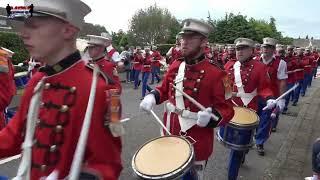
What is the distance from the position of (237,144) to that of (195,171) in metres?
1.75

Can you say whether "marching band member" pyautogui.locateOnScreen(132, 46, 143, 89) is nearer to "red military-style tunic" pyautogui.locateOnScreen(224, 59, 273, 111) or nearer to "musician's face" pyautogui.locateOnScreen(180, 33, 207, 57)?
"red military-style tunic" pyautogui.locateOnScreen(224, 59, 273, 111)

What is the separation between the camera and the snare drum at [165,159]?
3541 millimetres

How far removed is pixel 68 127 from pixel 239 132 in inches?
148

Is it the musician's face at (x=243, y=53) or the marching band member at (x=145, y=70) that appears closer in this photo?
the musician's face at (x=243, y=53)

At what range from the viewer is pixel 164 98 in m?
4.75

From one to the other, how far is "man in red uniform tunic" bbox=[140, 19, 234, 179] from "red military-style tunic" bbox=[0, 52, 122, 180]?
201 centimetres

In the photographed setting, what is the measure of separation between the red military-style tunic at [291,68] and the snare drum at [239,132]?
318 inches

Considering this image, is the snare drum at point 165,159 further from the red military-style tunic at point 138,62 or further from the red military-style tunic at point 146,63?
the red military-style tunic at point 138,62

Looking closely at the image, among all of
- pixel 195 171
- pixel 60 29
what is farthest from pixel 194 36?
pixel 60 29

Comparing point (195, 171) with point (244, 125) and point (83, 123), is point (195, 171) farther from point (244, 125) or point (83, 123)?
point (83, 123)

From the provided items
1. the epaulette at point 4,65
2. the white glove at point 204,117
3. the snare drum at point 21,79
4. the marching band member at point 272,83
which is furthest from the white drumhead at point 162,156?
the snare drum at point 21,79

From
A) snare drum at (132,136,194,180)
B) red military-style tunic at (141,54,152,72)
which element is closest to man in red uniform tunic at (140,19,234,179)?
snare drum at (132,136,194,180)

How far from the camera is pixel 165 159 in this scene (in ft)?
12.4

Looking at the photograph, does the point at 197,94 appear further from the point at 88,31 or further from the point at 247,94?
the point at 88,31
